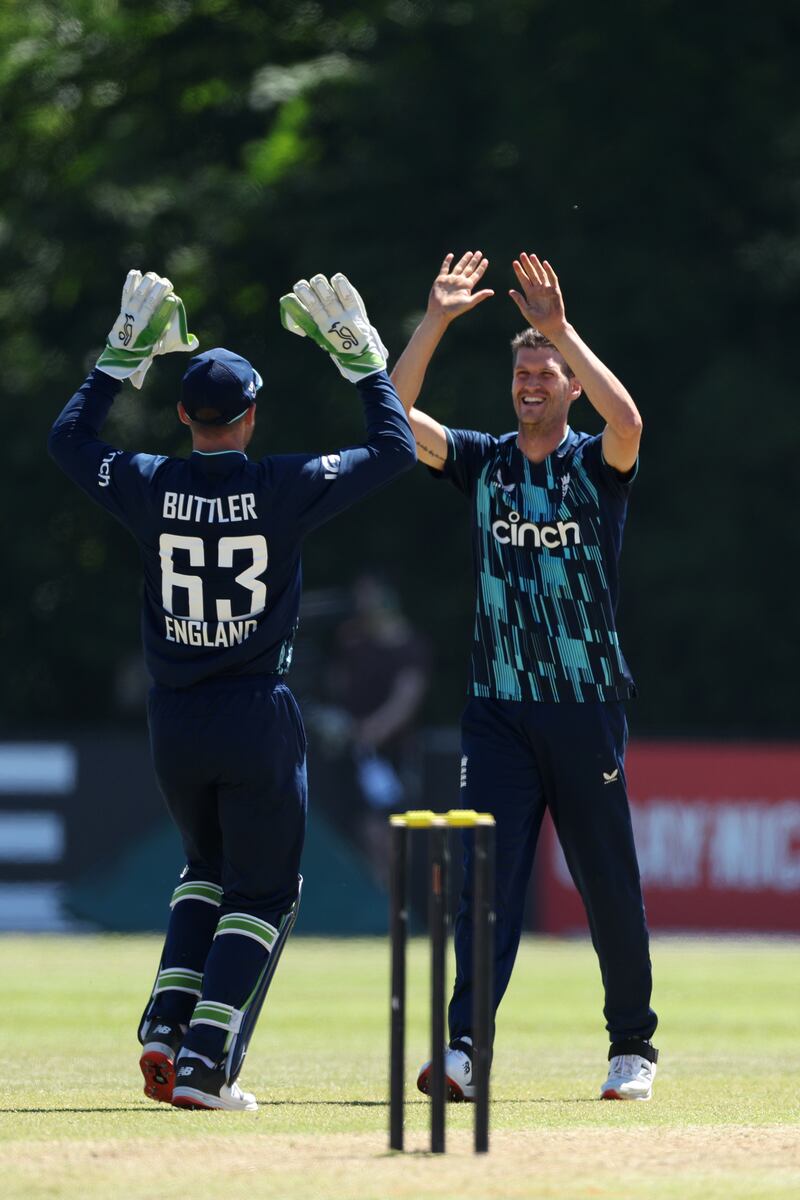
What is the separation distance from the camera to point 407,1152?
5.53m

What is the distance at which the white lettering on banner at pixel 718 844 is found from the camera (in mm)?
17109

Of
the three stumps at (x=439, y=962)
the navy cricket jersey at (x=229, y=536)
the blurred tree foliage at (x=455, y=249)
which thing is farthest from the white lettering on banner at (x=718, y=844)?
the three stumps at (x=439, y=962)

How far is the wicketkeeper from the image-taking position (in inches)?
259

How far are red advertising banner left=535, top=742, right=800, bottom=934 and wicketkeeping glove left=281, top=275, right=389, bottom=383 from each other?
34.6ft

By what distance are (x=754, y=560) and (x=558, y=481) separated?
15855 mm

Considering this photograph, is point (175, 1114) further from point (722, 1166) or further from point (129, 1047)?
point (129, 1047)

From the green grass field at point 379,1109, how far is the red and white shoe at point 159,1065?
127 millimetres

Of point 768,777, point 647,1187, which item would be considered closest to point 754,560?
point 768,777

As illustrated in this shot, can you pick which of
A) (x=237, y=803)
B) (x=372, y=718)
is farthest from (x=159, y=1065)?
(x=372, y=718)

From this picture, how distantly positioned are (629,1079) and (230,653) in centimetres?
179

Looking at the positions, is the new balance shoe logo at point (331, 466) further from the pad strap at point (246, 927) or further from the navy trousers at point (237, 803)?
the pad strap at point (246, 927)

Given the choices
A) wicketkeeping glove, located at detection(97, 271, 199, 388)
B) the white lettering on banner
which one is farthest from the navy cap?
the white lettering on banner

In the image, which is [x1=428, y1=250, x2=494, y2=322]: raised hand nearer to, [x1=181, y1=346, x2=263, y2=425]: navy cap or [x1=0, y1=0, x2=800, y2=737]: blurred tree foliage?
[x1=181, y1=346, x2=263, y2=425]: navy cap

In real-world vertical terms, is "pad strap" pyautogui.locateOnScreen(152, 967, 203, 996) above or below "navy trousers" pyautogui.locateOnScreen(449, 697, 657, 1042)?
below
